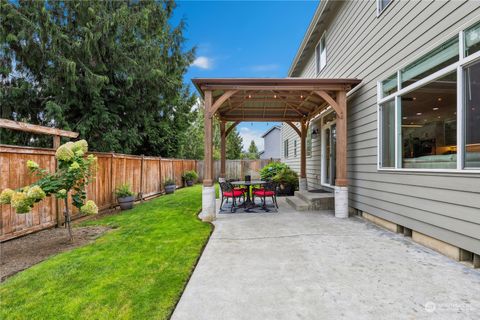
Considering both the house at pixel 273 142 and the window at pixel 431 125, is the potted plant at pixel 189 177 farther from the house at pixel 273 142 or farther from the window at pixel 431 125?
the house at pixel 273 142

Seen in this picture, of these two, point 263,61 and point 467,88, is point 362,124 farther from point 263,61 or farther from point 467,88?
point 263,61

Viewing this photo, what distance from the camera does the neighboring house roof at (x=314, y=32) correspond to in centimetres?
678

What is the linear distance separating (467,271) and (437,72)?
2632mm

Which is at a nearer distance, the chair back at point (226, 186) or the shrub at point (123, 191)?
the chair back at point (226, 186)

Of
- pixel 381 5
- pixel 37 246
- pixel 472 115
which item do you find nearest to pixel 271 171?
pixel 381 5

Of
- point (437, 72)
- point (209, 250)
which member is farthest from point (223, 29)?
point (209, 250)

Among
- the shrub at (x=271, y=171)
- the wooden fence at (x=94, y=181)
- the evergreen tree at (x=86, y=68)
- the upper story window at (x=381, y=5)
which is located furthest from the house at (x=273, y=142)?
the upper story window at (x=381, y=5)

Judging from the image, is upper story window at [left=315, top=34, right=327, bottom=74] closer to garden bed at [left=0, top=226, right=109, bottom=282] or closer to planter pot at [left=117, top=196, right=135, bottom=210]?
planter pot at [left=117, top=196, right=135, bottom=210]

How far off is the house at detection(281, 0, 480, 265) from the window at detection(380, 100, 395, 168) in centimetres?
2

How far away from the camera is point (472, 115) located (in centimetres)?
281

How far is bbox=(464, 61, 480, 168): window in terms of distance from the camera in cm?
273

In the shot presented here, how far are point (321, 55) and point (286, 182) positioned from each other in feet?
15.7

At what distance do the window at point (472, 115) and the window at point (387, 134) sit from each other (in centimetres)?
140

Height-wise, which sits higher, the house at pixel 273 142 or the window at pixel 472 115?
the house at pixel 273 142
